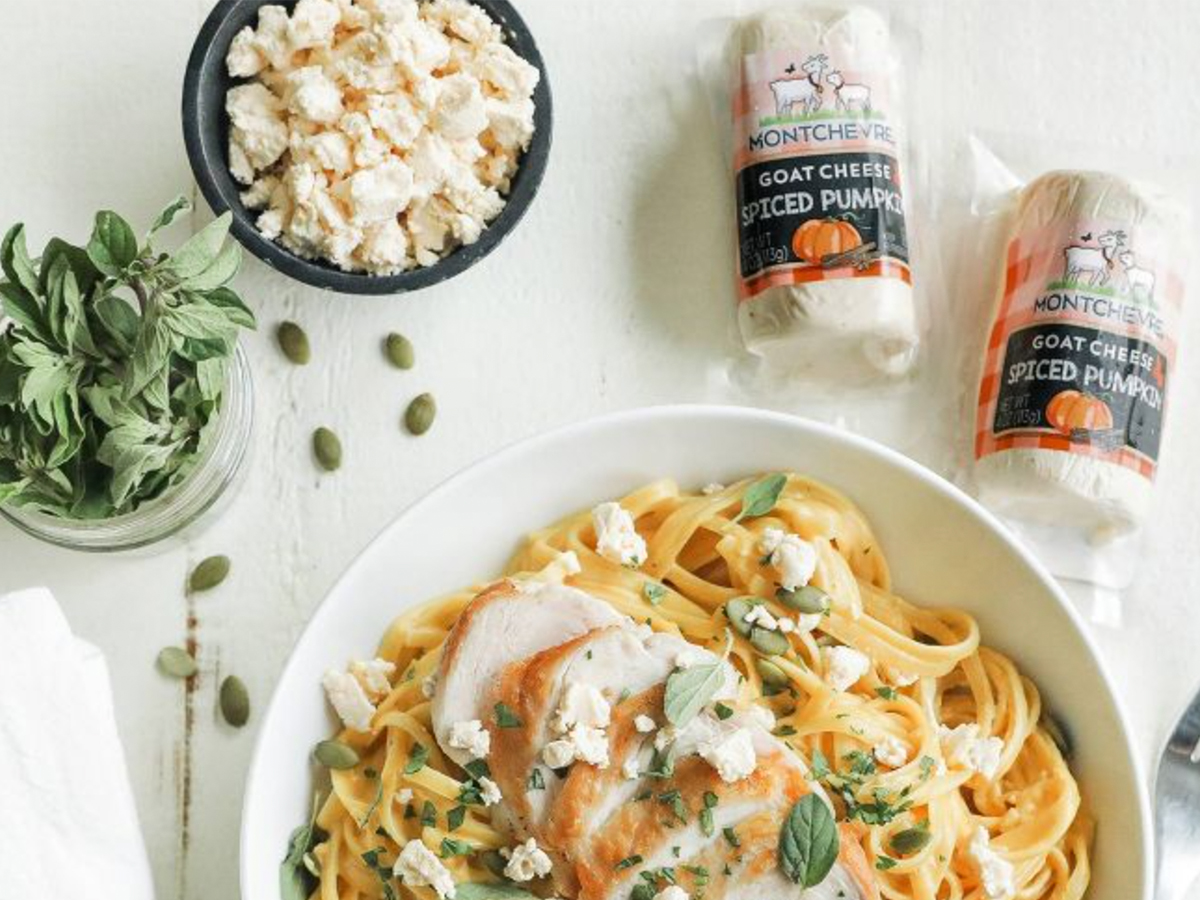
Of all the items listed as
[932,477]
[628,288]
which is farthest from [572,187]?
[932,477]

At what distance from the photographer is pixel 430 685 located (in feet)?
8.04

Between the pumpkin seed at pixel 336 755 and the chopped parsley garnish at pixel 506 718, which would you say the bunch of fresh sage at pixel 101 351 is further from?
the chopped parsley garnish at pixel 506 718

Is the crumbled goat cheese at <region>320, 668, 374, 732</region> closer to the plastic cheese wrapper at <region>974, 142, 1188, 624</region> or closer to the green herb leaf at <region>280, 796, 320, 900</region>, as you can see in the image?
the green herb leaf at <region>280, 796, 320, 900</region>

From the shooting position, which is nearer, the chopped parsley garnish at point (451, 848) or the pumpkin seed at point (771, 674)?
the chopped parsley garnish at point (451, 848)

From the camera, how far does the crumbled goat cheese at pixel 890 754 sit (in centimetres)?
242

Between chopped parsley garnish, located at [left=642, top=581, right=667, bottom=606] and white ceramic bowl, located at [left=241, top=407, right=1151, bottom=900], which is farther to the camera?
chopped parsley garnish, located at [left=642, top=581, right=667, bottom=606]

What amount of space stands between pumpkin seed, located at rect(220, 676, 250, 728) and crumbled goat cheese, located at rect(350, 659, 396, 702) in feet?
1.22

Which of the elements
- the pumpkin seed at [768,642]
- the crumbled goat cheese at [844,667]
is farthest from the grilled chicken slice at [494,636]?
the crumbled goat cheese at [844,667]

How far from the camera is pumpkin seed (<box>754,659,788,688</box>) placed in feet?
8.05

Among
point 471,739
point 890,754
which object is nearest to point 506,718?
point 471,739

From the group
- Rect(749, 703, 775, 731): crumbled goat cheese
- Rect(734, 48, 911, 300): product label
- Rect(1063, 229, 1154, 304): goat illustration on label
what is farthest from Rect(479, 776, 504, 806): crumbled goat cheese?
Rect(1063, 229, 1154, 304): goat illustration on label

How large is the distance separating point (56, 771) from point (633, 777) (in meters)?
1.05

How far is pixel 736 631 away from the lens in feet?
8.12

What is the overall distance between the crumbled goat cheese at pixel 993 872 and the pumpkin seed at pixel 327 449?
136 cm
